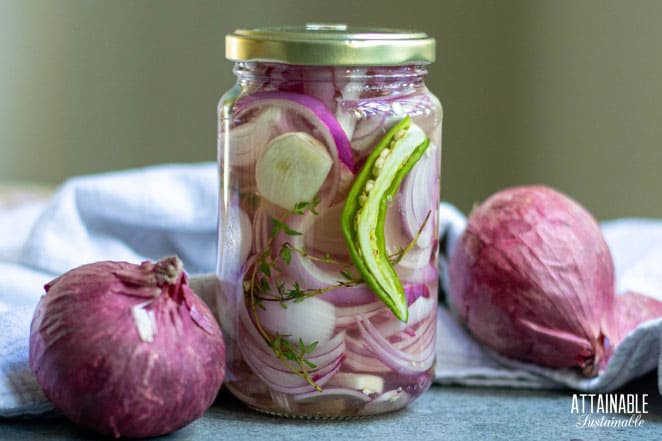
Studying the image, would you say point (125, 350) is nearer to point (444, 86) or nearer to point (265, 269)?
point (265, 269)

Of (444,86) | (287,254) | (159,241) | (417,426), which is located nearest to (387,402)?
(417,426)

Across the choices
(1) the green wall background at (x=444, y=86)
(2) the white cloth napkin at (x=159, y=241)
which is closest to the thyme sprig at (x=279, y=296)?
(2) the white cloth napkin at (x=159, y=241)

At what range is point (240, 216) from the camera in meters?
0.69

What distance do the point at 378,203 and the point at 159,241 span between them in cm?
40

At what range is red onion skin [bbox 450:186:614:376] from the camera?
0.79 m

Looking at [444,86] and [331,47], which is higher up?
[331,47]

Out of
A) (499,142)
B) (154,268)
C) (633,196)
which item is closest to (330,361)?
(154,268)

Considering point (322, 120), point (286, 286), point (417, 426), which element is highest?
point (322, 120)

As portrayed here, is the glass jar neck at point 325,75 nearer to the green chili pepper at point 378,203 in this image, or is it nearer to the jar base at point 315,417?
the green chili pepper at point 378,203

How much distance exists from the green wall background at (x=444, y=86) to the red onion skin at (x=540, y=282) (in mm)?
944

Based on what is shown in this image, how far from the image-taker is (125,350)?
1.99 ft

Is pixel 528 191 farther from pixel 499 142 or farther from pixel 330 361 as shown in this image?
pixel 499 142

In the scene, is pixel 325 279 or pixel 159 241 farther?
pixel 159 241

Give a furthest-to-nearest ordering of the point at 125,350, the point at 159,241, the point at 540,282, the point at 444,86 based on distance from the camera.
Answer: the point at 444,86 < the point at 159,241 < the point at 540,282 < the point at 125,350
